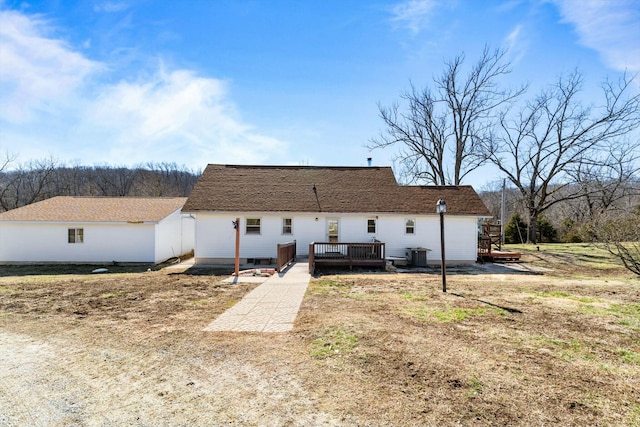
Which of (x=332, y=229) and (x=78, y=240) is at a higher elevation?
(x=332, y=229)

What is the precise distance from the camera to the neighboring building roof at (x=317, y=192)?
17.2 meters

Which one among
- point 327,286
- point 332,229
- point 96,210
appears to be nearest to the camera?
point 327,286

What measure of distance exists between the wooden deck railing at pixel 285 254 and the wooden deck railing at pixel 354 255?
52.3 inches

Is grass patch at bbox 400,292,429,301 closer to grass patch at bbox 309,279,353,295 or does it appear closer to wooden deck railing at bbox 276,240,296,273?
grass patch at bbox 309,279,353,295

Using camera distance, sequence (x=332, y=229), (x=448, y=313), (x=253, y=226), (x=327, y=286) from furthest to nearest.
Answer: (x=332, y=229), (x=253, y=226), (x=327, y=286), (x=448, y=313)

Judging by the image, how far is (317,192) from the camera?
18.5m

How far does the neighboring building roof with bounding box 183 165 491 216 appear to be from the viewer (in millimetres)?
17219

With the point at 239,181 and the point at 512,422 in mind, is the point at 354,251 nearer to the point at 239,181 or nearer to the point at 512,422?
the point at 239,181

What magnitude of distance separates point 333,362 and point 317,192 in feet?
46.3

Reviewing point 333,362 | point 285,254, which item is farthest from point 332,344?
point 285,254

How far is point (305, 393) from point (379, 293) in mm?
6237

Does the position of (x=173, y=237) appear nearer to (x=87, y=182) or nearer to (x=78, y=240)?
(x=78, y=240)

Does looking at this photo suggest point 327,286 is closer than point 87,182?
Yes

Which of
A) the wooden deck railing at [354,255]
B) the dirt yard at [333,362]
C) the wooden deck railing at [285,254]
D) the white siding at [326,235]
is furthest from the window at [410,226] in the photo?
the dirt yard at [333,362]
